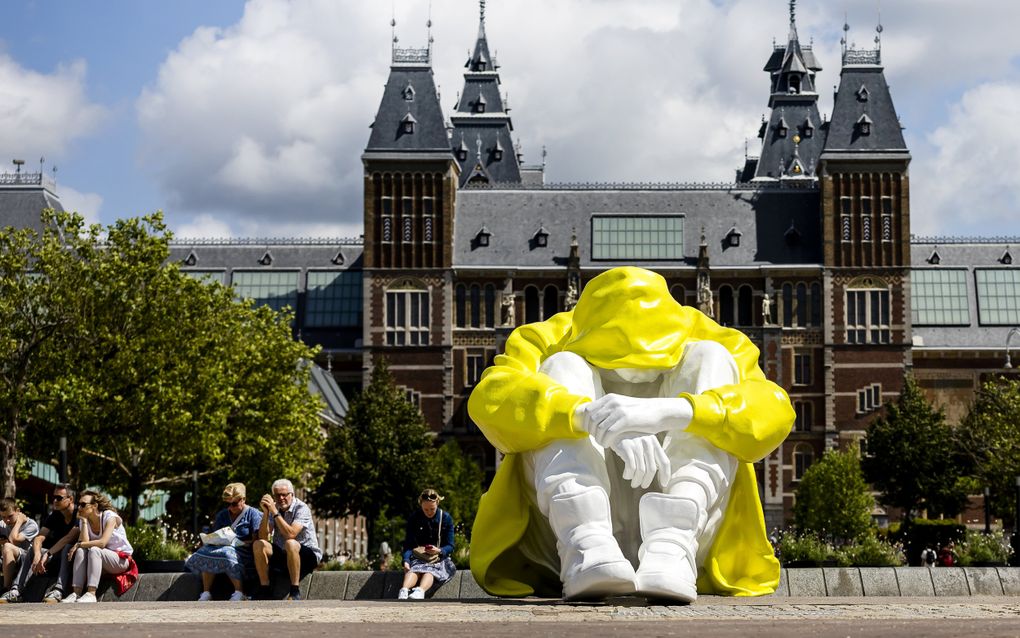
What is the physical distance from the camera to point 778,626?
1104cm

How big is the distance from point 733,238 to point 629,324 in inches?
2571

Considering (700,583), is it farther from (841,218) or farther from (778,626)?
(841,218)

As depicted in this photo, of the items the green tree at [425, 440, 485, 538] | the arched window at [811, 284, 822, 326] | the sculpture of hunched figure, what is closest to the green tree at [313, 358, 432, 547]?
the green tree at [425, 440, 485, 538]

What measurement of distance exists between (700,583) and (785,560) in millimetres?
6377

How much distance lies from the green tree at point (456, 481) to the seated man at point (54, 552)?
42.0 metres

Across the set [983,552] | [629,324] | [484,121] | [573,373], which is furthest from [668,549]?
[484,121]

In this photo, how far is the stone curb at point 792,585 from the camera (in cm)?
1583

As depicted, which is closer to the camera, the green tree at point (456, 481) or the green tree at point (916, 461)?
the green tree at point (456, 481)

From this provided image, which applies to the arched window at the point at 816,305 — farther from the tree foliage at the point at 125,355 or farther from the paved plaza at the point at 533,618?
the paved plaza at the point at 533,618

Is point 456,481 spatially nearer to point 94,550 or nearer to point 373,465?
point 373,465

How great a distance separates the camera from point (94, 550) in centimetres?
1561

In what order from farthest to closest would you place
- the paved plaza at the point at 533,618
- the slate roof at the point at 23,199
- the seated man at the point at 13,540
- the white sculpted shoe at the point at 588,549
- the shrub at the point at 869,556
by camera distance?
the slate roof at the point at 23,199
the shrub at the point at 869,556
the seated man at the point at 13,540
the white sculpted shoe at the point at 588,549
the paved plaza at the point at 533,618

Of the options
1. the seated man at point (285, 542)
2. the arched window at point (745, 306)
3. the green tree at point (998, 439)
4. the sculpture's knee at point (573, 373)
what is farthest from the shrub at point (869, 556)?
the arched window at point (745, 306)

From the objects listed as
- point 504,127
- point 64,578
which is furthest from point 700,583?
point 504,127
